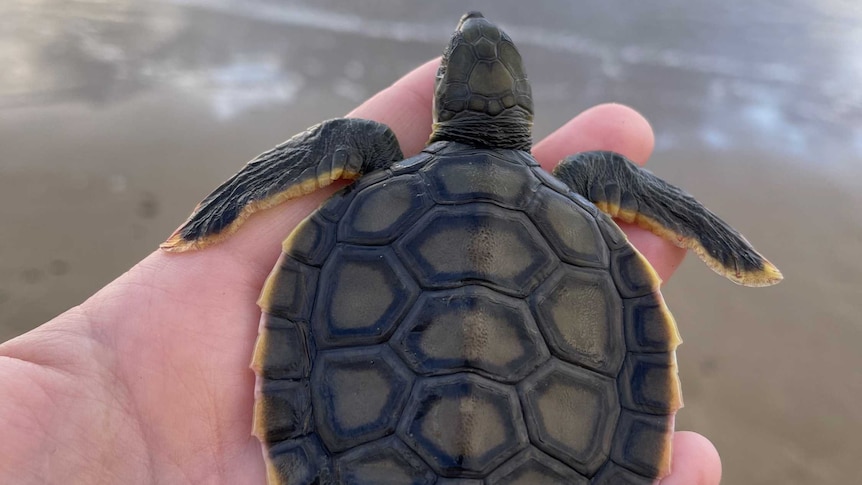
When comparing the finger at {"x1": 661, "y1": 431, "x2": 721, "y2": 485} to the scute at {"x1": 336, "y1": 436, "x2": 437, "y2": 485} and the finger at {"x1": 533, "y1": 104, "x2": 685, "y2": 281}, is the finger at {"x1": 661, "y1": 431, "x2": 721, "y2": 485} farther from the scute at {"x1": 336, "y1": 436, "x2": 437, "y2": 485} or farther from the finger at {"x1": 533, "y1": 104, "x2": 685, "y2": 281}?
the finger at {"x1": 533, "y1": 104, "x2": 685, "y2": 281}

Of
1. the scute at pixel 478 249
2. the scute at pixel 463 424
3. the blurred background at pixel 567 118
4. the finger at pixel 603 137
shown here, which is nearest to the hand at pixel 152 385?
the scute at pixel 463 424

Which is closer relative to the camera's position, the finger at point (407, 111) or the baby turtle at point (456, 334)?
the baby turtle at point (456, 334)

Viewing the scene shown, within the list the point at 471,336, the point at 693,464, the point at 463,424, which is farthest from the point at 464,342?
the point at 693,464

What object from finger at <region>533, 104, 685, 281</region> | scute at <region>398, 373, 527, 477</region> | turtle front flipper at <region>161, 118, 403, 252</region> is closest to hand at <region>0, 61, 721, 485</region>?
turtle front flipper at <region>161, 118, 403, 252</region>

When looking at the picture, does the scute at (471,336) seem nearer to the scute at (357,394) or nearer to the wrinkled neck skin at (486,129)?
the scute at (357,394)

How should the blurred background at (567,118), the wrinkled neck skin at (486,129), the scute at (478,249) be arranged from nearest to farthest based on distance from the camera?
the scute at (478,249), the wrinkled neck skin at (486,129), the blurred background at (567,118)

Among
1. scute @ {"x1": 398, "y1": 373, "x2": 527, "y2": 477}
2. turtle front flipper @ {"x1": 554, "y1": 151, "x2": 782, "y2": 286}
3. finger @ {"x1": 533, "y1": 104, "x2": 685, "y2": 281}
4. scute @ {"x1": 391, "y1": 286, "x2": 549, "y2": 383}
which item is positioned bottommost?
scute @ {"x1": 398, "y1": 373, "x2": 527, "y2": 477}

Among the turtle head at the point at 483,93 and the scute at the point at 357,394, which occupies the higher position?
the turtle head at the point at 483,93
